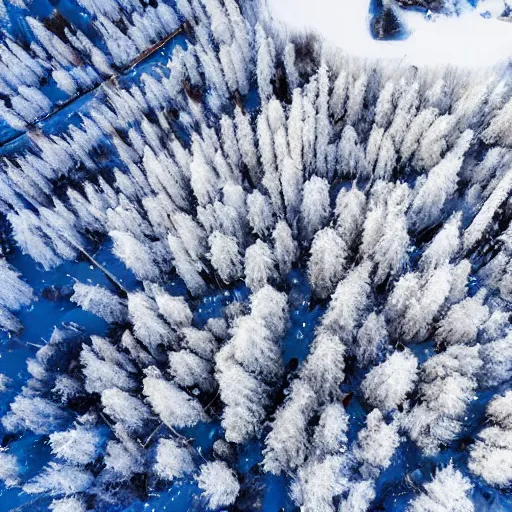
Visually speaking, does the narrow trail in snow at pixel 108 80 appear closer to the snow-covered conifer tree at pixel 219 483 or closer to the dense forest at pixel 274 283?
the dense forest at pixel 274 283

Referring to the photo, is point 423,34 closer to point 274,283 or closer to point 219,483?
point 274,283

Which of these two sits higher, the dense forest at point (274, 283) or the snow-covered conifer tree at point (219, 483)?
the dense forest at point (274, 283)

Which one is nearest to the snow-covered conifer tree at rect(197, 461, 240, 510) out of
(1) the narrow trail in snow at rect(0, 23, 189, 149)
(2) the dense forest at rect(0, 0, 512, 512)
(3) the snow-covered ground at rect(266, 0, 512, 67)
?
(2) the dense forest at rect(0, 0, 512, 512)

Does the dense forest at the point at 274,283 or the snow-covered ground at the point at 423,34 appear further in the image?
the snow-covered ground at the point at 423,34

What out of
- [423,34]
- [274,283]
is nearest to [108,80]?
[274,283]

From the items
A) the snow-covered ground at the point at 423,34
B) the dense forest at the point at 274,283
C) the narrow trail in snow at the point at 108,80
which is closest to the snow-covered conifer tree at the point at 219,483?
the dense forest at the point at 274,283

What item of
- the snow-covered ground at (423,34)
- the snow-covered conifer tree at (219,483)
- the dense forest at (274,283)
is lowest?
the snow-covered conifer tree at (219,483)

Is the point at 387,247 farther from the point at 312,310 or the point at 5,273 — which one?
the point at 5,273
